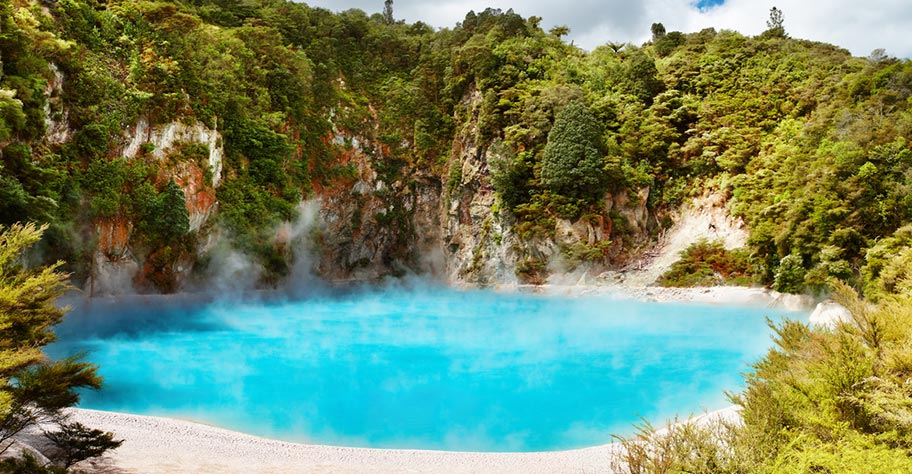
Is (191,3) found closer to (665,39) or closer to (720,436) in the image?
(665,39)

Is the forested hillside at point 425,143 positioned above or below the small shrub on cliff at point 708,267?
above

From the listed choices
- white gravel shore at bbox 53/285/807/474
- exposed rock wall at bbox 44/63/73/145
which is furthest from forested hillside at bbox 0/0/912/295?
white gravel shore at bbox 53/285/807/474

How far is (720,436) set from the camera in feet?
19.3

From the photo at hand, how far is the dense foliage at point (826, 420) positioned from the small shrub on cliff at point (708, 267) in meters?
26.4

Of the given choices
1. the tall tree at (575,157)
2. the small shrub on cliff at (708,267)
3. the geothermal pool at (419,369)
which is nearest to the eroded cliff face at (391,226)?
the tall tree at (575,157)

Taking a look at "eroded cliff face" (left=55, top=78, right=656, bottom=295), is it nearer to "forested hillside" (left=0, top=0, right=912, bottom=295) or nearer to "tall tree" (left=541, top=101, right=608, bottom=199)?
"forested hillside" (left=0, top=0, right=912, bottom=295)

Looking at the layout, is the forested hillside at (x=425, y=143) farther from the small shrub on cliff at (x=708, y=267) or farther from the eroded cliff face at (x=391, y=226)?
the small shrub on cliff at (x=708, y=267)

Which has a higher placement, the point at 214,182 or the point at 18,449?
the point at 214,182

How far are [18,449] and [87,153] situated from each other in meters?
23.2

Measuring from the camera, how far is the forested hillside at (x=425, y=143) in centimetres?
2444

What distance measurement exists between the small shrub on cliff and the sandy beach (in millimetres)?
25367

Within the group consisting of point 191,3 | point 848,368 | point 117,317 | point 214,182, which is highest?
point 191,3

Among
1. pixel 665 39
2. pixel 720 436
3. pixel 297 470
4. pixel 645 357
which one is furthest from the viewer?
pixel 665 39

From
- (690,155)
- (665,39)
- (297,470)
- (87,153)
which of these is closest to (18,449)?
(297,470)
